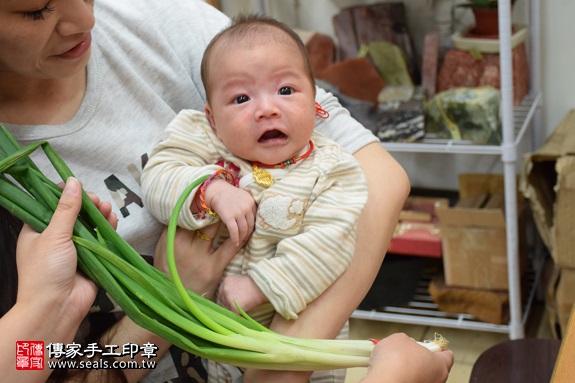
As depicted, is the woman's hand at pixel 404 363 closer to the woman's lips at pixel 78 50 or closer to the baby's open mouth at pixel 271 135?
the baby's open mouth at pixel 271 135

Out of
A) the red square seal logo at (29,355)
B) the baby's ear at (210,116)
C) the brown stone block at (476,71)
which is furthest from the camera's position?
the brown stone block at (476,71)

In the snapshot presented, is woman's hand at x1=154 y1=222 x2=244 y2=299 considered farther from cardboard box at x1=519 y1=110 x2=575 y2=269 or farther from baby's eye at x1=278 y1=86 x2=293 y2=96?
cardboard box at x1=519 y1=110 x2=575 y2=269

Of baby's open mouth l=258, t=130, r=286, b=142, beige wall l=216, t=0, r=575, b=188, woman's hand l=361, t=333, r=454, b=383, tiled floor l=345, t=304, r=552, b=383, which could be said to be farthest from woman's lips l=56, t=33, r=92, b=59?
tiled floor l=345, t=304, r=552, b=383

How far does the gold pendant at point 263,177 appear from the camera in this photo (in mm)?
1305

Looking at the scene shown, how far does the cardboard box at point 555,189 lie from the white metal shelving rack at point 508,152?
0.21 feet

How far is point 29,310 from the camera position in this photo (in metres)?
1.06

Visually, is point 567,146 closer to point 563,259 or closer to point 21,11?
point 563,259

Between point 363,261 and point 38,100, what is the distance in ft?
2.03

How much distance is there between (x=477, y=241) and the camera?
2650mm

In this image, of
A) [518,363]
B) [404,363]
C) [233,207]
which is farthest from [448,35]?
[404,363]

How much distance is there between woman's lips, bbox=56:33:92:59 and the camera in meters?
1.22

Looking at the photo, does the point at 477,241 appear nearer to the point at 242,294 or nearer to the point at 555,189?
the point at 555,189

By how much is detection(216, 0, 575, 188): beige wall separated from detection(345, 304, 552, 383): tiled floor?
0.57 meters

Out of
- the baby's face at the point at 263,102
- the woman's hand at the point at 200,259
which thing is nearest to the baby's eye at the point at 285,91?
the baby's face at the point at 263,102
